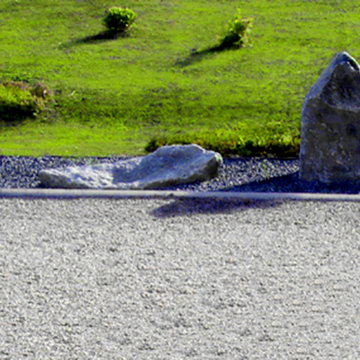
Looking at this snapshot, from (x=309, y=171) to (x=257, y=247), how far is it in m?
2.00

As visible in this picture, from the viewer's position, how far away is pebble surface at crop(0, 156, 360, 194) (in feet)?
22.9

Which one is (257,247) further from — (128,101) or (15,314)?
(128,101)

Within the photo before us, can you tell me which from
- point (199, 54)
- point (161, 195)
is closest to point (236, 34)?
point (199, 54)

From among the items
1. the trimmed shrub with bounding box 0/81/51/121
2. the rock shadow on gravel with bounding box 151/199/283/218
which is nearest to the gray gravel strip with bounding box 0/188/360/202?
the rock shadow on gravel with bounding box 151/199/283/218

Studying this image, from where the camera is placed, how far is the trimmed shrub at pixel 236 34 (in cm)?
1329

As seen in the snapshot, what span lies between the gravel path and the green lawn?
2222 millimetres

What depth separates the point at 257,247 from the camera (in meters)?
5.36

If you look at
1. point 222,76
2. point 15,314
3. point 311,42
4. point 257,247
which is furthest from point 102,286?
point 311,42

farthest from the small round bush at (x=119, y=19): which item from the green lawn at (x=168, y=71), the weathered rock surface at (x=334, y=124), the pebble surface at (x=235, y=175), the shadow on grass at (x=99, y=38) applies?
the weathered rock surface at (x=334, y=124)

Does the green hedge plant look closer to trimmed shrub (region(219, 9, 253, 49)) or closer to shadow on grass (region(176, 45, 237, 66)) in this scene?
shadow on grass (region(176, 45, 237, 66))

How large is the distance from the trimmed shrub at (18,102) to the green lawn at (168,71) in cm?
21

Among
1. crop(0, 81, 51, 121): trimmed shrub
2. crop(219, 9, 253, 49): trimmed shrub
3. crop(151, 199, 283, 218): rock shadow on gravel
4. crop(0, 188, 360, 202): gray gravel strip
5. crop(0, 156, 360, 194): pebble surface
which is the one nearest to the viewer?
crop(151, 199, 283, 218): rock shadow on gravel

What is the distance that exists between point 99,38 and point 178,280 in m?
10.1

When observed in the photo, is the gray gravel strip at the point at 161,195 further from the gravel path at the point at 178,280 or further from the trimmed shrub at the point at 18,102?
the trimmed shrub at the point at 18,102
